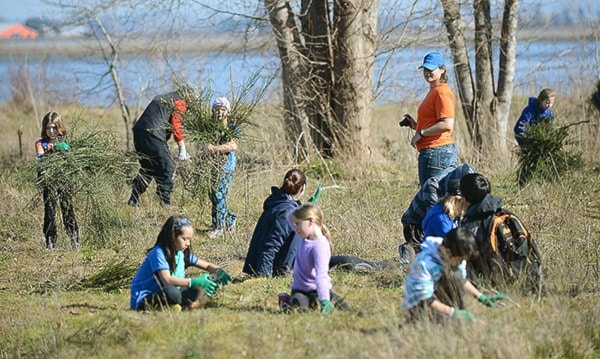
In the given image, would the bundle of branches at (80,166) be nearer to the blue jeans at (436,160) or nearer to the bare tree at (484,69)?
the blue jeans at (436,160)

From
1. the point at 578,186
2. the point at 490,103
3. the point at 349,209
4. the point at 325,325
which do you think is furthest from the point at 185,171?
the point at 490,103

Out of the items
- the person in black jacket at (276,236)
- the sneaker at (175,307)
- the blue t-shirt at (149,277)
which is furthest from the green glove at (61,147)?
the sneaker at (175,307)

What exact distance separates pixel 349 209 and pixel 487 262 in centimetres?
386

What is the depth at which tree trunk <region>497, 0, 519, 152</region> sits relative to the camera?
16.8 meters

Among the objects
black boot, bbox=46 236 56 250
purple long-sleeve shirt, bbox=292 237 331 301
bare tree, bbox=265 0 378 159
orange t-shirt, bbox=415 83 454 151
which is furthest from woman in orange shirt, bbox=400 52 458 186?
bare tree, bbox=265 0 378 159

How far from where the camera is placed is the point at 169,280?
276 inches

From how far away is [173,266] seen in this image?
7188 millimetres

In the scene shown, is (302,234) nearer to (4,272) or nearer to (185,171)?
(185,171)

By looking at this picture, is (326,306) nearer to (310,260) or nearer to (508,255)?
(310,260)

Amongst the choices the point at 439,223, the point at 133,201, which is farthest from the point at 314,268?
the point at 133,201

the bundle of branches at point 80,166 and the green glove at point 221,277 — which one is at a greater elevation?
the bundle of branches at point 80,166

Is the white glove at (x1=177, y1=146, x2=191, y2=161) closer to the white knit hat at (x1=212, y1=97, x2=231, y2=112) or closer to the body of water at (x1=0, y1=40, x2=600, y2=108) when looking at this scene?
the white knit hat at (x1=212, y1=97, x2=231, y2=112)

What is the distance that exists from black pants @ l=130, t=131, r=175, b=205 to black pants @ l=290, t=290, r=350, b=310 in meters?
4.64

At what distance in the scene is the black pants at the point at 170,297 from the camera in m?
7.04
